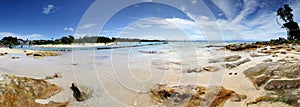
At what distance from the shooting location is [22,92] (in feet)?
13.7

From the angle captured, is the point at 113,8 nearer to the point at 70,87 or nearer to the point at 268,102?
the point at 70,87

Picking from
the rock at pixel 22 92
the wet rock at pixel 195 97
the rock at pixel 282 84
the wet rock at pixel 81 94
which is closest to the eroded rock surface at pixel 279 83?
the rock at pixel 282 84

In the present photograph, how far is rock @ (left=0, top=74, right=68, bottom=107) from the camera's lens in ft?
12.5

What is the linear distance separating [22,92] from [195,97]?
161 inches

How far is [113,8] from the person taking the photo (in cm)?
555

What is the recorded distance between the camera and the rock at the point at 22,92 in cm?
380

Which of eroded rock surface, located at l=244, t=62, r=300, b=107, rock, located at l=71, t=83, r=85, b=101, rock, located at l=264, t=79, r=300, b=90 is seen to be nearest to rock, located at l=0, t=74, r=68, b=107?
rock, located at l=71, t=83, r=85, b=101

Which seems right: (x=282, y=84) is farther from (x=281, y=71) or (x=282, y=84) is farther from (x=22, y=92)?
(x=22, y=92)

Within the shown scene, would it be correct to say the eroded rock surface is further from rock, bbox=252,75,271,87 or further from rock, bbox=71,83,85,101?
rock, bbox=71,83,85,101

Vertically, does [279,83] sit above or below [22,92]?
above

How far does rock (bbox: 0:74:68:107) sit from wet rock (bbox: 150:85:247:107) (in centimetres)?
238


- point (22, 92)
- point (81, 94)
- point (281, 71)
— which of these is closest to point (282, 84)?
point (281, 71)

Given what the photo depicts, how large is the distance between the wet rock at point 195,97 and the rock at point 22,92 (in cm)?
Result: 238

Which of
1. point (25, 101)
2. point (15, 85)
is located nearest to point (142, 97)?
point (25, 101)
